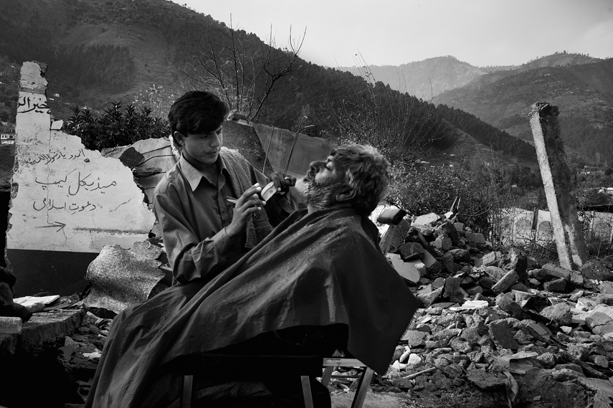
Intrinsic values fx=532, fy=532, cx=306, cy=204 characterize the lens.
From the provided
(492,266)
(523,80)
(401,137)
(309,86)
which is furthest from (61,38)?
(523,80)

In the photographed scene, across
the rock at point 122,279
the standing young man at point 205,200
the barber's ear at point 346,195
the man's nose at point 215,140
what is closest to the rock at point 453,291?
the rock at point 122,279

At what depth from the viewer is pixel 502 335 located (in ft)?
15.2

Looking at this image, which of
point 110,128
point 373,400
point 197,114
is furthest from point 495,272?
point 110,128

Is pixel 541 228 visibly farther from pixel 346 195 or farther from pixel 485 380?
pixel 346 195

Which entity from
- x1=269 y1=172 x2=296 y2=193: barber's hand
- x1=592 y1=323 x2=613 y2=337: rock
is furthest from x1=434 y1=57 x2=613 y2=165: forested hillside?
x1=269 y1=172 x2=296 y2=193: barber's hand

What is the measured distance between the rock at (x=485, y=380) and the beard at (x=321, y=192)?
7.66 feet

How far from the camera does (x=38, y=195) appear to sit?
7156mm

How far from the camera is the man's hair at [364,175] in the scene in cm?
212

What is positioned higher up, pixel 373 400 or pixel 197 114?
pixel 197 114

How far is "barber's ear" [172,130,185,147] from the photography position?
230cm

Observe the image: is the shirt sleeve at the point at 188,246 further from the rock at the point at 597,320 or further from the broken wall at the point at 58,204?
the broken wall at the point at 58,204

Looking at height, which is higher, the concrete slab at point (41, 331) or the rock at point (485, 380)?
the concrete slab at point (41, 331)

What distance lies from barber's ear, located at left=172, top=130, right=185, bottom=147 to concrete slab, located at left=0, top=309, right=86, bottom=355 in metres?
1.70

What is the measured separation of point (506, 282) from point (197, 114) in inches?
209
